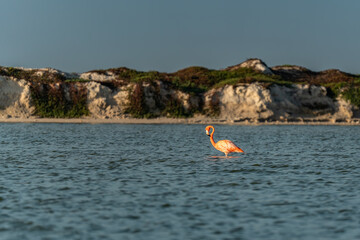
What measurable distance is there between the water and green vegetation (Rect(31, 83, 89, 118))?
25993mm

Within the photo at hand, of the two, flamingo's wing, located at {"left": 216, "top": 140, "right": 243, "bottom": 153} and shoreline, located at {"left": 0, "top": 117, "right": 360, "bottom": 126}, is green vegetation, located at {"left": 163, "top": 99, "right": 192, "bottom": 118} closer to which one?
shoreline, located at {"left": 0, "top": 117, "right": 360, "bottom": 126}

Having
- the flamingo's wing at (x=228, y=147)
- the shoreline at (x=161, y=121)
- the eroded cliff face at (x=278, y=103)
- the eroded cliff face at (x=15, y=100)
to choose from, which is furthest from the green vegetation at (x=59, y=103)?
the flamingo's wing at (x=228, y=147)

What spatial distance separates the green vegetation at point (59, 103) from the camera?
163ft

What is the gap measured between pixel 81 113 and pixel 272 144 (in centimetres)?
2602

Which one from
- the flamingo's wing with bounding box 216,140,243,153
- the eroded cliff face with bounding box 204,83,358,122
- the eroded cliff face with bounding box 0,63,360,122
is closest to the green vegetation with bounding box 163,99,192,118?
the eroded cliff face with bounding box 0,63,360,122

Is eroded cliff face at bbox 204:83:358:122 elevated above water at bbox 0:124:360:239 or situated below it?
above

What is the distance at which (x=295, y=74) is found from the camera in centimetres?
7775

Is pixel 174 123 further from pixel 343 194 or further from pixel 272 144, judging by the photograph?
pixel 343 194

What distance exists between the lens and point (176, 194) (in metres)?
13.2

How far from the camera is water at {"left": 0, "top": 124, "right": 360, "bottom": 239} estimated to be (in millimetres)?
9961

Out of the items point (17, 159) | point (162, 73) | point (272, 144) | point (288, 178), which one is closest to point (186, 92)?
point (162, 73)

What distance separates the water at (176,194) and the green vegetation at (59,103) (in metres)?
26.0

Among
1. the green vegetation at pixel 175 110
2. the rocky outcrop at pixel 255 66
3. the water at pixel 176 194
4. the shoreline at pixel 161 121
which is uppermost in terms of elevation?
the rocky outcrop at pixel 255 66

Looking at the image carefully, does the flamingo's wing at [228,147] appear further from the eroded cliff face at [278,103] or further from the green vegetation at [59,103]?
the green vegetation at [59,103]
